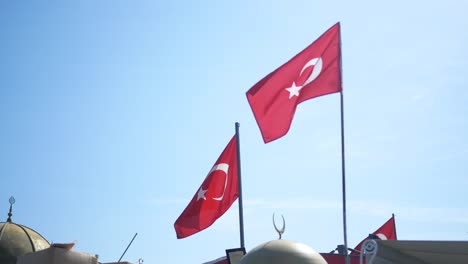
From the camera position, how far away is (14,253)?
2456 centimetres

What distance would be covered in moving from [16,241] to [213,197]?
13.3m

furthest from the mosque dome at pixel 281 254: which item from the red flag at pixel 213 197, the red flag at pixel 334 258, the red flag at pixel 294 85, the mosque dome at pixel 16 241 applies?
the mosque dome at pixel 16 241

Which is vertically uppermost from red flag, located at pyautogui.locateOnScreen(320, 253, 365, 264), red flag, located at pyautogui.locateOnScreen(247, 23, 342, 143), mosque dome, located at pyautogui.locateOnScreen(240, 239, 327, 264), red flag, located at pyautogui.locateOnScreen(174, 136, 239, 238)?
red flag, located at pyautogui.locateOnScreen(247, 23, 342, 143)

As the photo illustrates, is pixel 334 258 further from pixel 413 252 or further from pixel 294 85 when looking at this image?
pixel 413 252

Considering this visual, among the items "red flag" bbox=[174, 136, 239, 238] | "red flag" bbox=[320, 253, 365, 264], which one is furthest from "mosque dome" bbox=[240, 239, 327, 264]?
"red flag" bbox=[320, 253, 365, 264]

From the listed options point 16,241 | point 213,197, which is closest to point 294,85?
point 213,197

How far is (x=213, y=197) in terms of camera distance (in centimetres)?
1603

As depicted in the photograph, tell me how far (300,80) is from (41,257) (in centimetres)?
627

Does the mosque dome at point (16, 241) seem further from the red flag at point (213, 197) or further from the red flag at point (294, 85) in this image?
the red flag at point (294, 85)

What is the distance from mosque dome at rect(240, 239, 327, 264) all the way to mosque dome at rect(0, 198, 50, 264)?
17826 millimetres

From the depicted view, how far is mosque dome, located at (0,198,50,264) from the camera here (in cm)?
2440

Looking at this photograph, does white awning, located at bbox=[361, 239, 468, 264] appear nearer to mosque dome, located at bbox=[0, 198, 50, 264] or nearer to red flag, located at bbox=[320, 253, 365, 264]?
→ red flag, located at bbox=[320, 253, 365, 264]

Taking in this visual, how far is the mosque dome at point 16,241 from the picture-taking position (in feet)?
80.1

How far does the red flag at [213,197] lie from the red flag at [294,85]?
4.08m
